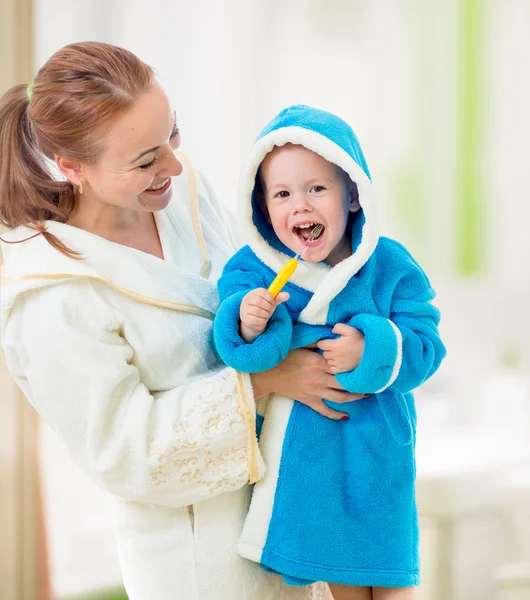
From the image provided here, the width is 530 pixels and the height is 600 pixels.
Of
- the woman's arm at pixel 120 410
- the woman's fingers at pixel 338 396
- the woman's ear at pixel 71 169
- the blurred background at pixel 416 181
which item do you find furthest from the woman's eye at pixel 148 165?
the blurred background at pixel 416 181

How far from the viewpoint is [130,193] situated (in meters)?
1.28

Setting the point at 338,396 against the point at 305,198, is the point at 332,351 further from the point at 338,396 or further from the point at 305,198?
the point at 305,198

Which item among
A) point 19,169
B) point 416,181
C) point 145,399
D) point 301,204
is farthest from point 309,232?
point 416,181

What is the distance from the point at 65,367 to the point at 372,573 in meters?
0.57

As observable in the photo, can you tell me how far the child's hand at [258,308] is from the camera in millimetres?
1125

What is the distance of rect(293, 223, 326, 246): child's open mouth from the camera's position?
1178mm

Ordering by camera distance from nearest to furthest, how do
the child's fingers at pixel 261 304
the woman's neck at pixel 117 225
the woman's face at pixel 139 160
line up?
1. the child's fingers at pixel 261 304
2. the woman's face at pixel 139 160
3. the woman's neck at pixel 117 225

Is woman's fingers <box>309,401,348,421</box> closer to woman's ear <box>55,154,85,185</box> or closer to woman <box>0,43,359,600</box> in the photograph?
woman <box>0,43,359,600</box>

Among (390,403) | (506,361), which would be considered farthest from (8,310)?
(506,361)

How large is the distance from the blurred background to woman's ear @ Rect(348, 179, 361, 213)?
103 cm

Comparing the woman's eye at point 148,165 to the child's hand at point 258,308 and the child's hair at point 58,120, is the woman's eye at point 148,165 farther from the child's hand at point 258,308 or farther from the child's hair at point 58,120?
the child's hand at point 258,308

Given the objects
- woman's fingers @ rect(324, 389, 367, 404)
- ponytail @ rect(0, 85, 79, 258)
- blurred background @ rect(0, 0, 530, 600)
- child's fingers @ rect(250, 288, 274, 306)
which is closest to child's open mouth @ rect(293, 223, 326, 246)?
child's fingers @ rect(250, 288, 274, 306)

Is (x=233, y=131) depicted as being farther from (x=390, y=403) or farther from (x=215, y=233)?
(x=390, y=403)

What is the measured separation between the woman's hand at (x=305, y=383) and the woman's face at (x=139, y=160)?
1.15 ft
